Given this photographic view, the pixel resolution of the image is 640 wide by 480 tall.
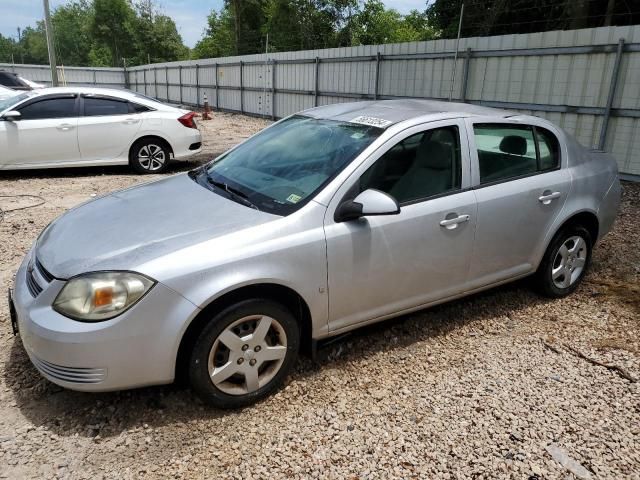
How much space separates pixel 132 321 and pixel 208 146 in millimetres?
11006

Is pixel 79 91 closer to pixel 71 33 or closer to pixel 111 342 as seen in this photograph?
pixel 111 342

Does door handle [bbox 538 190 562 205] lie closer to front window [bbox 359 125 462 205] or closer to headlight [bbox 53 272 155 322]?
front window [bbox 359 125 462 205]

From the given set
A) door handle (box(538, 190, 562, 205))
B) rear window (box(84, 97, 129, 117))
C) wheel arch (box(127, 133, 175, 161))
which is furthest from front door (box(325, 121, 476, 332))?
rear window (box(84, 97, 129, 117))

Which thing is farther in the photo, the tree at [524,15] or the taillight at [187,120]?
the tree at [524,15]

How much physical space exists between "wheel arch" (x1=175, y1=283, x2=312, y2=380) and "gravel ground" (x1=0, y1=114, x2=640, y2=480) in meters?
0.38

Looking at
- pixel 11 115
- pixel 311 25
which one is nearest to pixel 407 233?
pixel 11 115

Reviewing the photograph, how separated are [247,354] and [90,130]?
7037 millimetres

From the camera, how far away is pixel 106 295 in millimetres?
2469

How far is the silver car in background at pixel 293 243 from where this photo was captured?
2.51m

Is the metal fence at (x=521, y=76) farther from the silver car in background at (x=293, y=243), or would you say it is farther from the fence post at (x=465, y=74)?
the silver car in background at (x=293, y=243)

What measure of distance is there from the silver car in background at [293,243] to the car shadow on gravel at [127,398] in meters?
0.27

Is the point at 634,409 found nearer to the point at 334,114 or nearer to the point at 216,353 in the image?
the point at 216,353

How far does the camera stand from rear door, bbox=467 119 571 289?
11.7 ft

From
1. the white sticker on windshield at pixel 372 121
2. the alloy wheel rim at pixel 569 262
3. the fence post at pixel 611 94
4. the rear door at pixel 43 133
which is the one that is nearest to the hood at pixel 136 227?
the white sticker on windshield at pixel 372 121
